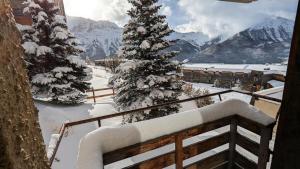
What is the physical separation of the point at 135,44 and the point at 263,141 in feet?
23.2

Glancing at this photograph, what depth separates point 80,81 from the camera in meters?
12.1

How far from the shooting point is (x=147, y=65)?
8766mm

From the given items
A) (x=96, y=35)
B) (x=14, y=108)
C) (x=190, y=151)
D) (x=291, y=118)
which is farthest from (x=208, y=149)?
(x=96, y=35)

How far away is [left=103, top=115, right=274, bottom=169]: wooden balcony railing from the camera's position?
234 cm

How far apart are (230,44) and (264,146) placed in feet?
289

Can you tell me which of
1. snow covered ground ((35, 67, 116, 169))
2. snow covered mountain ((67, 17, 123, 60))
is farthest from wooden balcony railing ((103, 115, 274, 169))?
snow covered mountain ((67, 17, 123, 60))

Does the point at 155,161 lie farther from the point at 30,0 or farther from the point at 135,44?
the point at 30,0

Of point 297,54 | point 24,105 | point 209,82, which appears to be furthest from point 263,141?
point 209,82

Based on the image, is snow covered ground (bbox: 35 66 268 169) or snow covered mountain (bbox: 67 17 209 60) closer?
snow covered ground (bbox: 35 66 268 169)

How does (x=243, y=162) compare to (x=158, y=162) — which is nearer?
(x=158, y=162)

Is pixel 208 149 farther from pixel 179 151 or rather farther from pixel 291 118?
pixel 291 118

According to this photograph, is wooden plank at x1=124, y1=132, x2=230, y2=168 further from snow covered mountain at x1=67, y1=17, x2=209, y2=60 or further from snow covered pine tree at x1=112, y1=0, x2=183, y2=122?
snow covered mountain at x1=67, y1=17, x2=209, y2=60

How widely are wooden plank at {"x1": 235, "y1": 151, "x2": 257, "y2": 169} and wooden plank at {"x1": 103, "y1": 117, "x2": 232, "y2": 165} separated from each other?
28.0 inches

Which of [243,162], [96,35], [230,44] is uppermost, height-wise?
[96,35]
